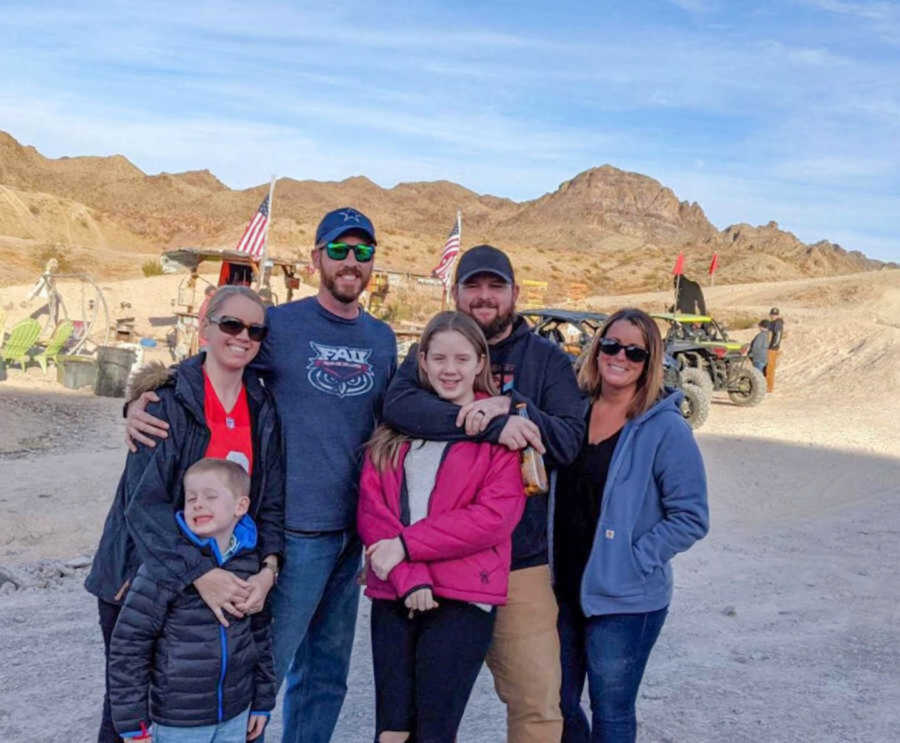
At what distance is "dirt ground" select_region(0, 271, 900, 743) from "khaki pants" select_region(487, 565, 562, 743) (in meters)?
1.12

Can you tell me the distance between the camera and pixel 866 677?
14.9ft

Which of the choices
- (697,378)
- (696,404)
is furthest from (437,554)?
(697,378)

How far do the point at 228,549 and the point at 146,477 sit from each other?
0.29 meters

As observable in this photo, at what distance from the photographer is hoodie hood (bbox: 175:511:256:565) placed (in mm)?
2436

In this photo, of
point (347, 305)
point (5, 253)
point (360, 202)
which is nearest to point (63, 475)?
point (347, 305)

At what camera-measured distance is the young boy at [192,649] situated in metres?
2.33

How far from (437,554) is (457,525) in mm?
96

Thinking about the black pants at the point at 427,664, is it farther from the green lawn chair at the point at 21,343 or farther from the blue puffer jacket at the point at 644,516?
the green lawn chair at the point at 21,343

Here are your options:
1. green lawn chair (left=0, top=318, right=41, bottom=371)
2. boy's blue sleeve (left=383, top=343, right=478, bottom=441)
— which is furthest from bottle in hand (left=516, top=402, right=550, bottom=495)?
green lawn chair (left=0, top=318, right=41, bottom=371)

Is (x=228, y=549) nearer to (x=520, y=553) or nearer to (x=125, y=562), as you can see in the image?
(x=125, y=562)

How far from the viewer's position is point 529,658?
2.69 m

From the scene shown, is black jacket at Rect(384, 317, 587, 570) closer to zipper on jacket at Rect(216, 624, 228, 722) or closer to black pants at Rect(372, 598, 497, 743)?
black pants at Rect(372, 598, 497, 743)

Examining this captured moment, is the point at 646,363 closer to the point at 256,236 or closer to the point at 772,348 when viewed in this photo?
the point at 256,236

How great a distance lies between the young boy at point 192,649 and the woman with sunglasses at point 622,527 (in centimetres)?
98
